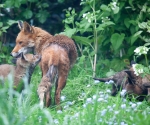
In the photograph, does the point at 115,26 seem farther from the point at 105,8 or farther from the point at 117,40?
the point at 105,8

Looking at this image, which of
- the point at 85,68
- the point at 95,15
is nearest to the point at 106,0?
the point at 95,15

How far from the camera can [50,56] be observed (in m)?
7.40

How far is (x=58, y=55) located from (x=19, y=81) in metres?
1.00

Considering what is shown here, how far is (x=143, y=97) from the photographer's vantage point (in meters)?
7.66

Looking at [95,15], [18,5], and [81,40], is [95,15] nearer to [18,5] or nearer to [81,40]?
[81,40]

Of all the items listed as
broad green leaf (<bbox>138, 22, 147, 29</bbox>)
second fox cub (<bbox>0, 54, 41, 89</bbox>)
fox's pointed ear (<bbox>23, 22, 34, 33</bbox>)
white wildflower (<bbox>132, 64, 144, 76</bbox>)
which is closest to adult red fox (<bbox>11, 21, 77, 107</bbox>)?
fox's pointed ear (<bbox>23, 22, 34, 33</bbox>)

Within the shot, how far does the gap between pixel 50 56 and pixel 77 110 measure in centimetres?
90

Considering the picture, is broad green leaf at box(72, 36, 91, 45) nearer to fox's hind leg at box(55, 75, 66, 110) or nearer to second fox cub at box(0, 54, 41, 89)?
second fox cub at box(0, 54, 41, 89)

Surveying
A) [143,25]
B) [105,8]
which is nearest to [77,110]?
[143,25]

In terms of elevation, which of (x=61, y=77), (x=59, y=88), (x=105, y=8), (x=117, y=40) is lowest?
(x=59, y=88)

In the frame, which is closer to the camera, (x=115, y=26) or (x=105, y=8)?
(x=105, y=8)

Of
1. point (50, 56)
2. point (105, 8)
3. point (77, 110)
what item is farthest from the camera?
point (105, 8)

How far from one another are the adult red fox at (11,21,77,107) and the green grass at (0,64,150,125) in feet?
0.93

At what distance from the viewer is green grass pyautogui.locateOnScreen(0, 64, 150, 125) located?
5105 mm
